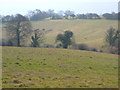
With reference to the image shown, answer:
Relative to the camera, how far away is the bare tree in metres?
45.7

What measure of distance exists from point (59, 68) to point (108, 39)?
4069 centimetres

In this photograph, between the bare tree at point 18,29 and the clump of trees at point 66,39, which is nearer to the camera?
the bare tree at point 18,29

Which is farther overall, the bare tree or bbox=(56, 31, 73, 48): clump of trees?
bbox=(56, 31, 73, 48): clump of trees

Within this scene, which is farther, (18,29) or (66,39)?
(66,39)

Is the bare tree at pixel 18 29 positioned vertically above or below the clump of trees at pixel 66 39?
above

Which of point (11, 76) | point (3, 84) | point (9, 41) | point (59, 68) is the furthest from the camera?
point (9, 41)

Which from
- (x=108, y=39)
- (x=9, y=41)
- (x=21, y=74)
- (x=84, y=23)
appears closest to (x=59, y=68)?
(x=21, y=74)

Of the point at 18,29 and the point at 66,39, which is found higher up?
the point at 18,29

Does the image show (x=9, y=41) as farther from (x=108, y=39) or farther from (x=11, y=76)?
(x=11, y=76)

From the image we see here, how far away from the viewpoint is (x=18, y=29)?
46.0 meters

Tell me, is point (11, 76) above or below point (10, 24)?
below

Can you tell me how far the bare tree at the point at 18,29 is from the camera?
45.7 meters

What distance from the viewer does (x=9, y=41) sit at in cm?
4488

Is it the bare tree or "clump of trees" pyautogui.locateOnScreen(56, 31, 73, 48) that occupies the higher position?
the bare tree
